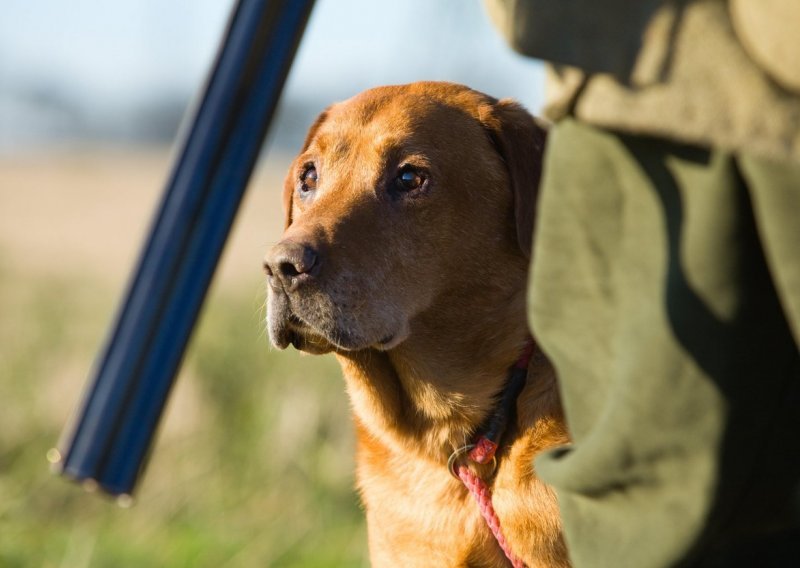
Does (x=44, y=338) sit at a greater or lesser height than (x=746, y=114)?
lesser

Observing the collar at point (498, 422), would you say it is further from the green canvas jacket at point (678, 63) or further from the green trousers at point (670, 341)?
the green canvas jacket at point (678, 63)

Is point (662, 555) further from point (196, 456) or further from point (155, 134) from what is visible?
point (155, 134)

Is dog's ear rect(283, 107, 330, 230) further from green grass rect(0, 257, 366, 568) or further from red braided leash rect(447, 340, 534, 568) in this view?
green grass rect(0, 257, 366, 568)

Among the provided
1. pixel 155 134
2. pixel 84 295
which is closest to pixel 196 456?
pixel 84 295

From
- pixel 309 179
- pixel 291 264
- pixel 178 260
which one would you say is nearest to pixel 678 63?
pixel 178 260

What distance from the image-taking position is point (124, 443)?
1943 millimetres

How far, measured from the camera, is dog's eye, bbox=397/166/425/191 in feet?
10.0

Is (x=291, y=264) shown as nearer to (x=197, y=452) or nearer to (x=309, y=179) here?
(x=309, y=179)

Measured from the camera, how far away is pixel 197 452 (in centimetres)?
586

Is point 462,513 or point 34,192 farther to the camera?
point 34,192

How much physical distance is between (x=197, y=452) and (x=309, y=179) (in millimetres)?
2952

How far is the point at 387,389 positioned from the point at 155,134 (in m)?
Result: 12.0

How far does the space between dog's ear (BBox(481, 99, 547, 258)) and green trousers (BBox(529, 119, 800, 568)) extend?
4.94 feet

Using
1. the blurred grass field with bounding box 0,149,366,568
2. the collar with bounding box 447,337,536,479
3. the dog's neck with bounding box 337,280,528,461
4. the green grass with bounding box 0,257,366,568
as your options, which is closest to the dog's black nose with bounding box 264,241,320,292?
the dog's neck with bounding box 337,280,528,461
